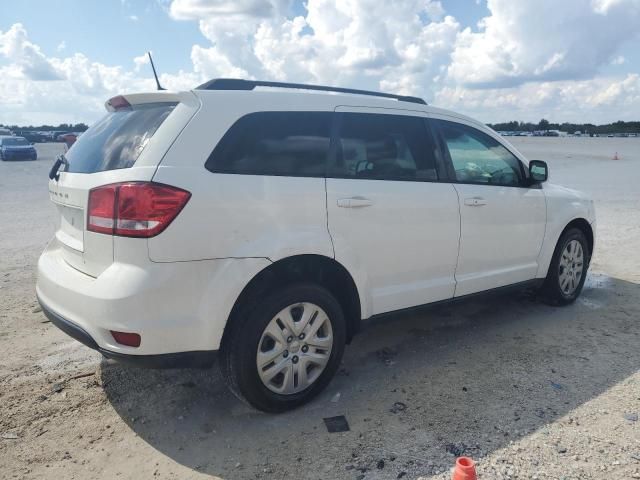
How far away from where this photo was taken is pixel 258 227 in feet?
9.71

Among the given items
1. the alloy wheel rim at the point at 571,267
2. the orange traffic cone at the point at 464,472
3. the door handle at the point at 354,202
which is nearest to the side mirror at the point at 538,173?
the alloy wheel rim at the point at 571,267

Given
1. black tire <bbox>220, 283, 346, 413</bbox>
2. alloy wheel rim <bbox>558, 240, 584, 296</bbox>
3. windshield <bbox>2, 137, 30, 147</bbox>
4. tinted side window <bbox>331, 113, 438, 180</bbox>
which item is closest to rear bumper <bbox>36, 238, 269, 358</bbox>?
black tire <bbox>220, 283, 346, 413</bbox>

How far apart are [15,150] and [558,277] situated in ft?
106

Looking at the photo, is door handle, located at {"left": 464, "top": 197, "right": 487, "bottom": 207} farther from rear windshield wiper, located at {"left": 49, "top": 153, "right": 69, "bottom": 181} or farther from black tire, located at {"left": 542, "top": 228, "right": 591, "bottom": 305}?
rear windshield wiper, located at {"left": 49, "top": 153, "right": 69, "bottom": 181}

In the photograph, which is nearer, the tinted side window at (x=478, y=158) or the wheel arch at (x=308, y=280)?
the wheel arch at (x=308, y=280)

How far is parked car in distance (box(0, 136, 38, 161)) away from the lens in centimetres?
2992

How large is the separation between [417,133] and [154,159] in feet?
6.67

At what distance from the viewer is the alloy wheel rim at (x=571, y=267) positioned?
5148 mm

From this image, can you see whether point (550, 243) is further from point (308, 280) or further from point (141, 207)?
point (141, 207)

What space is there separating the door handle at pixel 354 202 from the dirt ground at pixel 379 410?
0.89 meters

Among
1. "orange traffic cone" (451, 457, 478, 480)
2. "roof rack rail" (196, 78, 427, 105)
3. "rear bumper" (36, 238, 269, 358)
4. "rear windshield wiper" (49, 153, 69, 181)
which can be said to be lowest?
"orange traffic cone" (451, 457, 478, 480)

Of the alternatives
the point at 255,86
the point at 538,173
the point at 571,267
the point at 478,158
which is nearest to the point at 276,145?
the point at 255,86

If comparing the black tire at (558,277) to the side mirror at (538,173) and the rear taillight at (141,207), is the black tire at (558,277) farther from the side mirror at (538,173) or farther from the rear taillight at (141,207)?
the rear taillight at (141,207)

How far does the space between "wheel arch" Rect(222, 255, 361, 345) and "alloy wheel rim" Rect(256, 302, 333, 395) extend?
0.58 ft
